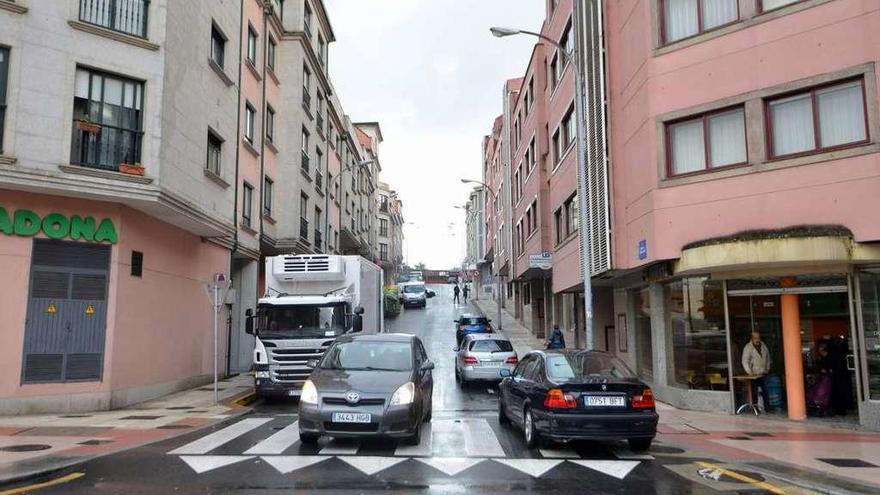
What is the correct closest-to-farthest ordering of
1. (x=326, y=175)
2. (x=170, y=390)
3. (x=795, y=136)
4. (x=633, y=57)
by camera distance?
1. (x=795, y=136)
2. (x=633, y=57)
3. (x=170, y=390)
4. (x=326, y=175)

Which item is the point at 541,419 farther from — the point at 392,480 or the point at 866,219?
the point at 866,219

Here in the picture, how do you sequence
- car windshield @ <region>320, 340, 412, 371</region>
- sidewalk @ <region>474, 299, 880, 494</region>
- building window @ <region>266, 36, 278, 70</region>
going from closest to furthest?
sidewalk @ <region>474, 299, 880, 494</region> < car windshield @ <region>320, 340, 412, 371</region> < building window @ <region>266, 36, 278, 70</region>

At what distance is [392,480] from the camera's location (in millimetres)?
7484

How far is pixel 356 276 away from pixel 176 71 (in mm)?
6475

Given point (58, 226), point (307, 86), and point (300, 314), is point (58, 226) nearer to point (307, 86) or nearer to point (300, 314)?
point (300, 314)

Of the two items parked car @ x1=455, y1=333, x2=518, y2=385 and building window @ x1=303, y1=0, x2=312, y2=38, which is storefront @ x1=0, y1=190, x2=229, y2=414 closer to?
parked car @ x1=455, y1=333, x2=518, y2=385

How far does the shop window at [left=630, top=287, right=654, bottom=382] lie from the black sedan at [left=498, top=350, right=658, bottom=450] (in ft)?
23.0

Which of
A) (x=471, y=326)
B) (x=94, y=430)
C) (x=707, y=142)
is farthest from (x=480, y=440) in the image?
(x=471, y=326)

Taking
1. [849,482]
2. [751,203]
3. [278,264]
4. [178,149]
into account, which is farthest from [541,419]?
[178,149]

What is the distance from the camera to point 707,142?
13.6 meters

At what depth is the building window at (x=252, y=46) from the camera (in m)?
23.0

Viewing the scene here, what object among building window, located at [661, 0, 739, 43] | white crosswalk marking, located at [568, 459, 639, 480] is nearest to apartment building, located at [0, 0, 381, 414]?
white crosswalk marking, located at [568, 459, 639, 480]

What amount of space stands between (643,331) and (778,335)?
3.75 metres

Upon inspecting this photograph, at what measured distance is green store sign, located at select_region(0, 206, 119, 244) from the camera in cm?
1285
